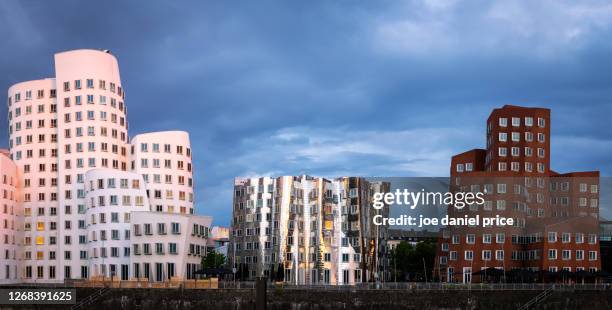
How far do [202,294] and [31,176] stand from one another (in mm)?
71411

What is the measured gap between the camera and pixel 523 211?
548ft

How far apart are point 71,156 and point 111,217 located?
22.9 m

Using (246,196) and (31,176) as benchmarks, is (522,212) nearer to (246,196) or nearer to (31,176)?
(246,196)

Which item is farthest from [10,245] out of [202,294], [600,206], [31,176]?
[600,206]

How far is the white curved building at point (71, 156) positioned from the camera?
7249 inches

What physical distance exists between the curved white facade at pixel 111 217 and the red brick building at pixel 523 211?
58.7 meters

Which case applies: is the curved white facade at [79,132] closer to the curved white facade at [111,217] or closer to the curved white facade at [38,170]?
the curved white facade at [38,170]

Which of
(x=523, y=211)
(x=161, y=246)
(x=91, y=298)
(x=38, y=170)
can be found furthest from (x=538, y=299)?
(x=38, y=170)

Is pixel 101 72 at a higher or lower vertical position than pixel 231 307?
higher

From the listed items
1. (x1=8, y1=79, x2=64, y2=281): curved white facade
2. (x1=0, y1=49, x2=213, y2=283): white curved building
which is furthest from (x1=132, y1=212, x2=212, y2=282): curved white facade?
(x1=8, y1=79, x2=64, y2=281): curved white facade

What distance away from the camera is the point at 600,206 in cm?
16925

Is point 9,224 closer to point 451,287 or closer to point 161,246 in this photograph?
point 161,246

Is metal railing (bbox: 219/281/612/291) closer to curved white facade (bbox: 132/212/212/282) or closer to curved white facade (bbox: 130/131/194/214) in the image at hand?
curved white facade (bbox: 132/212/212/282)

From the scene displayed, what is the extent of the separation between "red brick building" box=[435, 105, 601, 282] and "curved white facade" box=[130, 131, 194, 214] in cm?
5607
